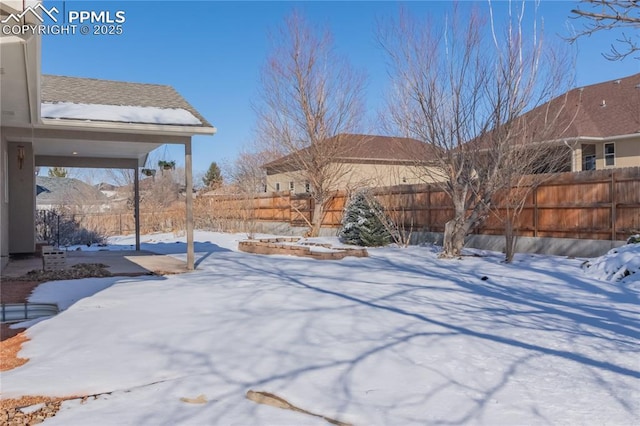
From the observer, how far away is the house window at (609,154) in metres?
20.2

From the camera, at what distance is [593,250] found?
456 inches

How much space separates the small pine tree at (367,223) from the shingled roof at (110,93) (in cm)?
640

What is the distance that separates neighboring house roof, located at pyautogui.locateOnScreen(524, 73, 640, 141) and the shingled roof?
13.2m

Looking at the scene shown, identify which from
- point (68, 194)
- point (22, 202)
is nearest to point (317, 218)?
point (22, 202)

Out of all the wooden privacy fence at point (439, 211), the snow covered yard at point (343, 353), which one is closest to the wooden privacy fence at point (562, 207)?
the wooden privacy fence at point (439, 211)

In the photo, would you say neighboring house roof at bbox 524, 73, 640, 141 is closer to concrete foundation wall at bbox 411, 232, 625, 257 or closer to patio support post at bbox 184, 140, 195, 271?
concrete foundation wall at bbox 411, 232, 625, 257

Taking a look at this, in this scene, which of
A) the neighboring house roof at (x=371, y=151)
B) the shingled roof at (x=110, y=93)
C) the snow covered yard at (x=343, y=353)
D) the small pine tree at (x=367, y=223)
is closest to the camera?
the snow covered yard at (x=343, y=353)

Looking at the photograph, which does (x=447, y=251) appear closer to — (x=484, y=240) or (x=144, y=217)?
(x=484, y=240)

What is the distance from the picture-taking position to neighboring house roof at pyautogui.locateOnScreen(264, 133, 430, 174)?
14.0 m

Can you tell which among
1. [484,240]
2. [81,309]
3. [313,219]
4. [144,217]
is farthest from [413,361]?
[144,217]

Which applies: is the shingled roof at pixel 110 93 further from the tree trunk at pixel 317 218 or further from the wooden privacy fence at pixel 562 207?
the tree trunk at pixel 317 218

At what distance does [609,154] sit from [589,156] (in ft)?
3.48

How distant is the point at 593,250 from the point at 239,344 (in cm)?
944

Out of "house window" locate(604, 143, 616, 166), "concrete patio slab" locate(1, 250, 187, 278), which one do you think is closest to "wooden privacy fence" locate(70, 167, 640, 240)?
"concrete patio slab" locate(1, 250, 187, 278)
